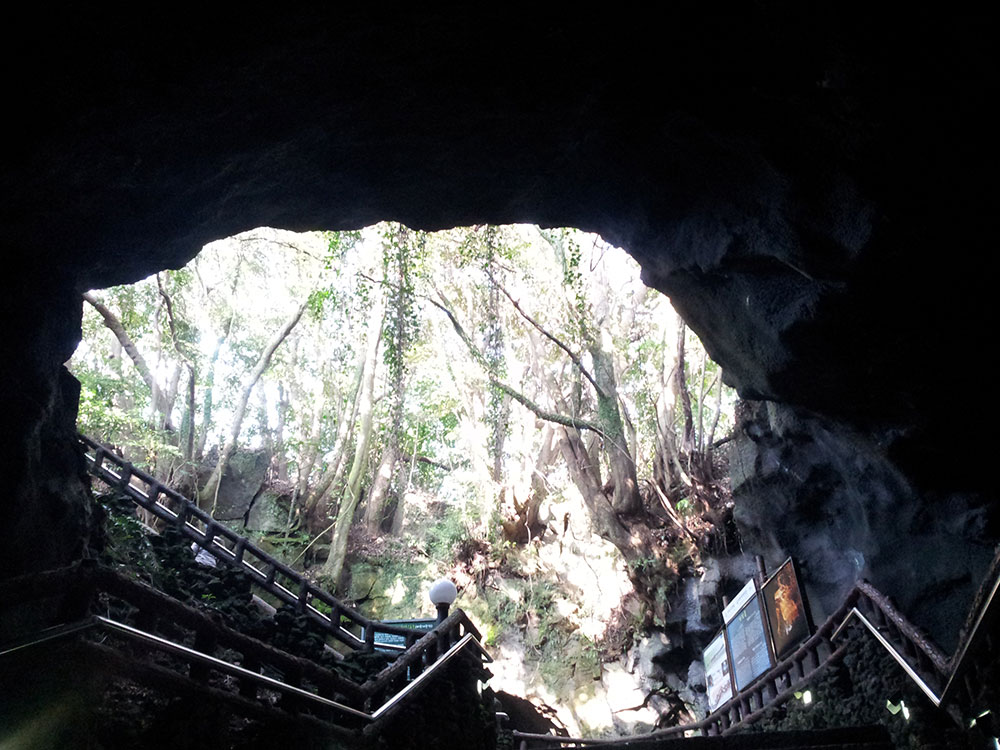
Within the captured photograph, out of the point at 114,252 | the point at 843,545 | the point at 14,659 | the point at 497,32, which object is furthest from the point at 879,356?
the point at 114,252

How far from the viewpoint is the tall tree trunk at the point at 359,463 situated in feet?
47.4

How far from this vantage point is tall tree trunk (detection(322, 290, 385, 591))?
14445 millimetres

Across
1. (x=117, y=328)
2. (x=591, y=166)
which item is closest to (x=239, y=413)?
(x=117, y=328)

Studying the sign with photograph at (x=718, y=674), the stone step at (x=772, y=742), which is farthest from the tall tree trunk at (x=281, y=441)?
the stone step at (x=772, y=742)

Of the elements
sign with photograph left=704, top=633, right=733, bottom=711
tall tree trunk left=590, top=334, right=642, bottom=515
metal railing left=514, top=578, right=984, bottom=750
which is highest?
tall tree trunk left=590, top=334, right=642, bottom=515

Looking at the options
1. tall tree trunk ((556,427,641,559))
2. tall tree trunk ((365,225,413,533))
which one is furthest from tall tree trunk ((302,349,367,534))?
tall tree trunk ((556,427,641,559))

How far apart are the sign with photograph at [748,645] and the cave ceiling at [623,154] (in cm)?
301

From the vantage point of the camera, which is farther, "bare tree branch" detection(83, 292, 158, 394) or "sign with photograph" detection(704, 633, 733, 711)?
"bare tree branch" detection(83, 292, 158, 394)

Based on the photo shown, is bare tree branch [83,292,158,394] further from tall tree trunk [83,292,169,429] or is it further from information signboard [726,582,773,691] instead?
information signboard [726,582,773,691]

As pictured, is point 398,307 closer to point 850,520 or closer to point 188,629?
point 188,629

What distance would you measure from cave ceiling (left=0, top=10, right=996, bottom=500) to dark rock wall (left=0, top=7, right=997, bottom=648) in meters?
0.02

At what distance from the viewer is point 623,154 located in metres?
6.01

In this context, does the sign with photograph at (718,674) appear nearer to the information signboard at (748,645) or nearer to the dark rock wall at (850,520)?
the information signboard at (748,645)

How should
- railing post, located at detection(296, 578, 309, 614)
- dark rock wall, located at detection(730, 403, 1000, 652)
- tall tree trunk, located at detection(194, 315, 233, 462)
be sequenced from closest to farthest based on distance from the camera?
dark rock wall, located at detection(730, 403, 1000, 652) < railing post, located at detection(296, 578, 309, 614) < tall tree trunk, located at detection(194, 315, 233, 462)
